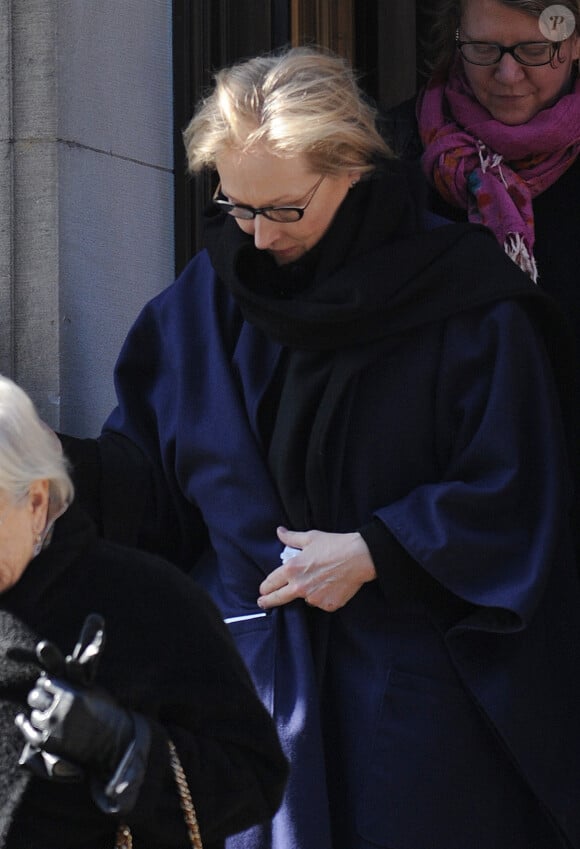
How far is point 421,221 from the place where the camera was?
3.13 metres

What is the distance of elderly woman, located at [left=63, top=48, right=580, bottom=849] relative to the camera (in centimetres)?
292

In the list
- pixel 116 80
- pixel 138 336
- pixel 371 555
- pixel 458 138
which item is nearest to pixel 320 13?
pixel 116 80

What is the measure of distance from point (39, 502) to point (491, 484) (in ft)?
2.65

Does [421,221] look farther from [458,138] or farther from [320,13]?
[320,13]

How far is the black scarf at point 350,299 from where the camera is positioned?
2.99 metres

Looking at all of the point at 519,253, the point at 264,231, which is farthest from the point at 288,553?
the point at 519,253

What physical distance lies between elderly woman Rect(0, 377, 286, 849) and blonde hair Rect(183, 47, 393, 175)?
71cm

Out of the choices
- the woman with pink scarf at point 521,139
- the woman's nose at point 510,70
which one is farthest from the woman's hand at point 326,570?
the woman's nose at point 510,70

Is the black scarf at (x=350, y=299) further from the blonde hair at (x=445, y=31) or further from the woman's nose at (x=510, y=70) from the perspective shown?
the blonde hair at (x=445, y=31)

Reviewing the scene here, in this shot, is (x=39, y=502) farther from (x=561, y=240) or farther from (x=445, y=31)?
(x=445, y=31)

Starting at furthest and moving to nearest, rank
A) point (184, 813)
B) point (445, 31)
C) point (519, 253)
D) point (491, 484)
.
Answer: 1. point (445, 31)
2. point (519, 253)
3. point (491, 484)
4. point (184, 813)

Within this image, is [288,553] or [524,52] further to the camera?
[524,52]

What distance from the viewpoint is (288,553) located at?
3000 mm

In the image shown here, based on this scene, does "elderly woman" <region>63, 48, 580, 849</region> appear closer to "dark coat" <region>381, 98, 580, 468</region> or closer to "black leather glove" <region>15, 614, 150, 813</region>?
"dark coat" <region>381, 98, 580, 468</region>
